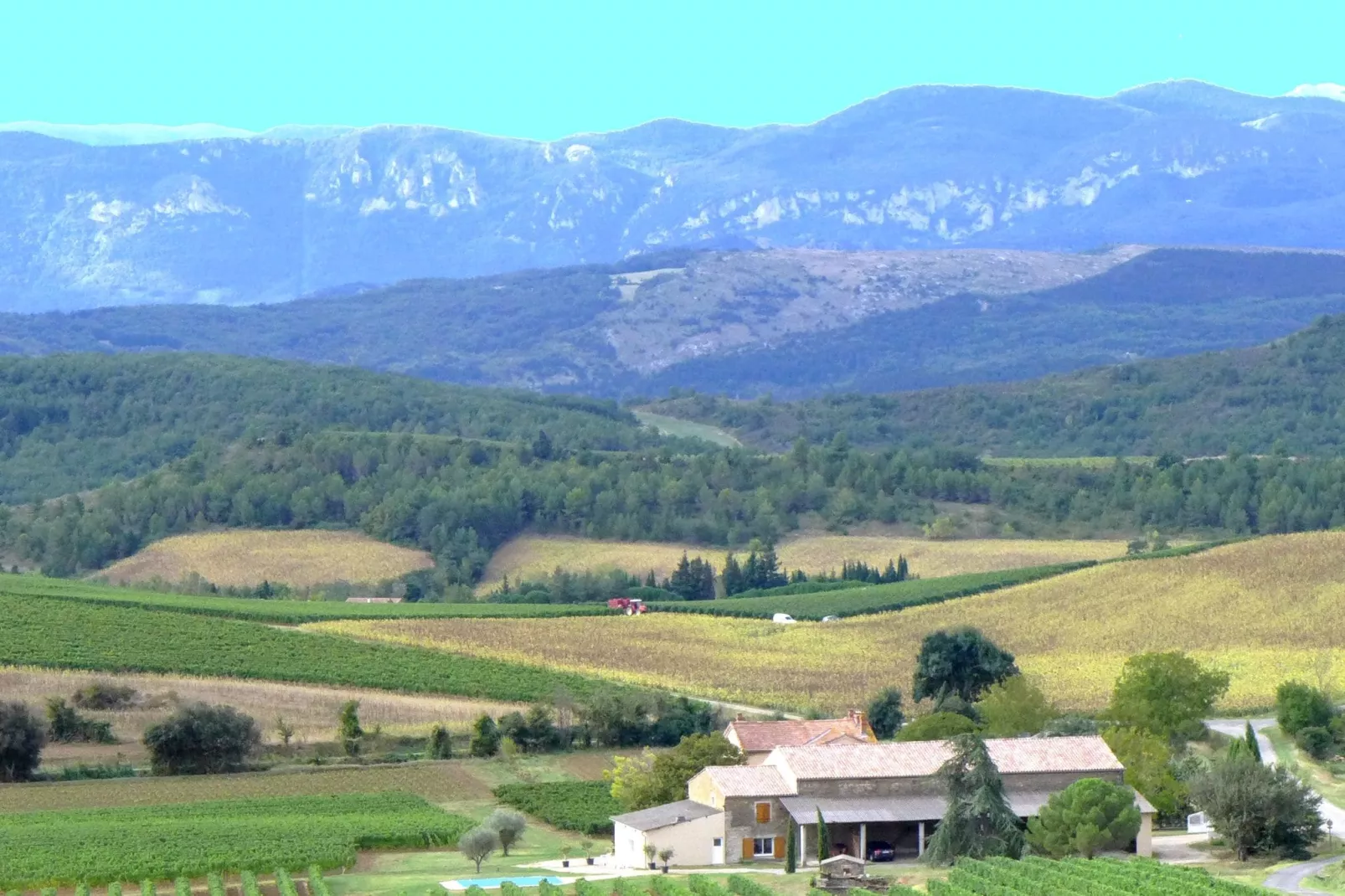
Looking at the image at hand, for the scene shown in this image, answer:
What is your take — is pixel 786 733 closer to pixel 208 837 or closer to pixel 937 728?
pixel 937 728

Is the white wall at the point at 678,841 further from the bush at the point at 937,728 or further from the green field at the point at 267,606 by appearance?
the green field at the point at 267,606

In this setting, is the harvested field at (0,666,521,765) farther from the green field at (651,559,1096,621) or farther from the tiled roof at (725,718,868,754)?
the green field at (651,559,1096,621)

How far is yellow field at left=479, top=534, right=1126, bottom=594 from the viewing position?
411 feet

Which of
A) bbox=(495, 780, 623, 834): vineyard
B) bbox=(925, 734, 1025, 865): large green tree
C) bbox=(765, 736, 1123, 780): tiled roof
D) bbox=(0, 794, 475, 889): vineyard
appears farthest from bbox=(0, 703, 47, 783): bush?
bbox=(925, 734, 1025, 865): large green tree

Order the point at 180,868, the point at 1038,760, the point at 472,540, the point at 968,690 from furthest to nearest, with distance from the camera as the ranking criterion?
the point at 472,540 → the point at 968,690 → the point at 1038,760 → the point at 180,868

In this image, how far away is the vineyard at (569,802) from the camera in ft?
201

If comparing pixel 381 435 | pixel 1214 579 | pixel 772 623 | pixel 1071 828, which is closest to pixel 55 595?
pixel 772 623

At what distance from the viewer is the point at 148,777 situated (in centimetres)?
6725

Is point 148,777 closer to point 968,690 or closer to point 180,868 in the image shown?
point 180,868

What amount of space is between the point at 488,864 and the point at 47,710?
68.6ft

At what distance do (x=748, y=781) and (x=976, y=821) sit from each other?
219 inches

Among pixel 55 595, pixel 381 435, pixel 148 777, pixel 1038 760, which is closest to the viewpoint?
pixel 1038 760

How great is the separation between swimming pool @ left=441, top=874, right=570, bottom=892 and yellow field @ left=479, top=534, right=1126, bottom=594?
70.6 metres

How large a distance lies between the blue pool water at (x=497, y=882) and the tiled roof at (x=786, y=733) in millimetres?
13201
